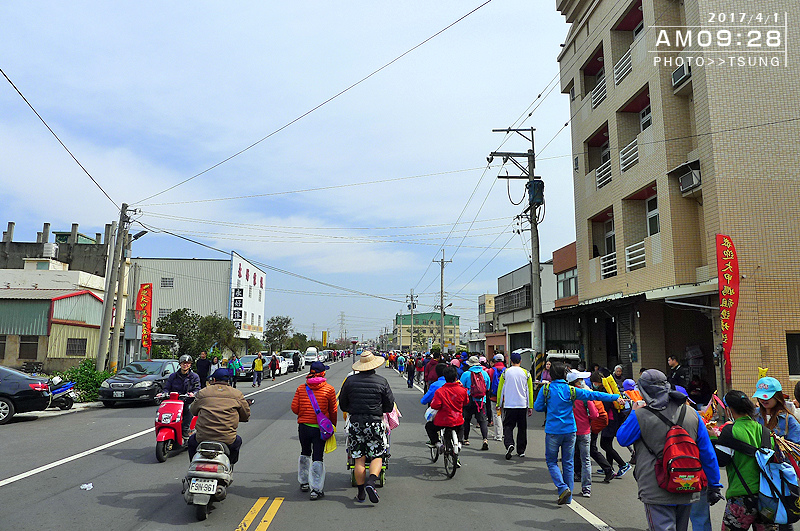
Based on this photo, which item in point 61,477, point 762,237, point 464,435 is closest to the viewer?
point 61,477

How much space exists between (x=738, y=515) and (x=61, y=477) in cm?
829

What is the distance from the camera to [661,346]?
54.0ft

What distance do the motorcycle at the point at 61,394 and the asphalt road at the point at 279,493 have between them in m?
4.42

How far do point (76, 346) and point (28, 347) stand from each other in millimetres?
2747

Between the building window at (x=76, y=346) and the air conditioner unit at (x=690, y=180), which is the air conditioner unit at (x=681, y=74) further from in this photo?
the building window at (x=76, y=346)

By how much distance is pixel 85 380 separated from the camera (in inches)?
719

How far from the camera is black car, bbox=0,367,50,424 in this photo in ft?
43.5

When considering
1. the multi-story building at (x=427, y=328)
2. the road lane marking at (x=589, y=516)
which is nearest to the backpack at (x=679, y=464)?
the road lane marking at (x=589, y=516)

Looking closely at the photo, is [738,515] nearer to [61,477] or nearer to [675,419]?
[675,419]

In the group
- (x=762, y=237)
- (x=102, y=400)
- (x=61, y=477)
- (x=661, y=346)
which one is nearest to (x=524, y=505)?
(x=61, y=477)

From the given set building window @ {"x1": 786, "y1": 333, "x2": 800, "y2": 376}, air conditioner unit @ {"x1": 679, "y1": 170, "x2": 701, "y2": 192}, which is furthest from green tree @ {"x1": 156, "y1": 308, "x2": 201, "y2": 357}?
building window @ {"x1": 786, "y1": 333, "x2": 800, "y2": 376}

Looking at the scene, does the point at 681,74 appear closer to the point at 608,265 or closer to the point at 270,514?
the point at 608,265

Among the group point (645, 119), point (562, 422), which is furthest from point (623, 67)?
point (562, 422)

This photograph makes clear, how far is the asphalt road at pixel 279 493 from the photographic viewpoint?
19.5 feet
